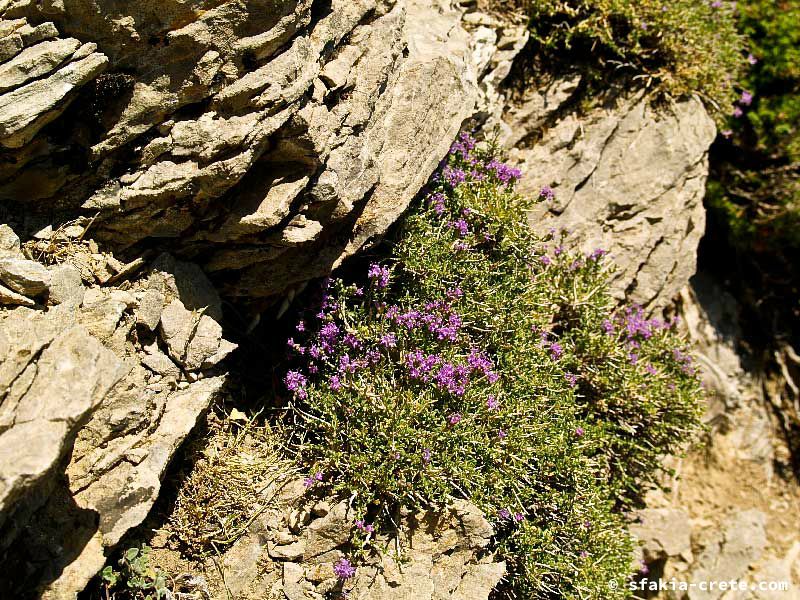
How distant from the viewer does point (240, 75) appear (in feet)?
12.3

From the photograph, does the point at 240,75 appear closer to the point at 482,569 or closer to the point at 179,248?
the point at 179,248

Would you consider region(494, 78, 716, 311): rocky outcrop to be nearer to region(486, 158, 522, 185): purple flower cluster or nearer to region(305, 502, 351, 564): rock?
region(486, 158, 522, 185): purple flower cluster

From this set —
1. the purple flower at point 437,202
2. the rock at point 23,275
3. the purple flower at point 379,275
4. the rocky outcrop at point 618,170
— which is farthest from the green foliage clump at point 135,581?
the rocky outcrop at point 618,170

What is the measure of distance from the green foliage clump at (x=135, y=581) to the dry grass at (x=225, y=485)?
0.30m

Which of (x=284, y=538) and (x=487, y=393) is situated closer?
(x=284, y=538)

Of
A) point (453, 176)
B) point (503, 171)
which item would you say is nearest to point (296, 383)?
point (453, 176)

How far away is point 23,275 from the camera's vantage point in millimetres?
3416

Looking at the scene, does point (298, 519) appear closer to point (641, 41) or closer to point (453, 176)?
point (453, 176)

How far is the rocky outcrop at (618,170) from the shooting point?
6.27 meters

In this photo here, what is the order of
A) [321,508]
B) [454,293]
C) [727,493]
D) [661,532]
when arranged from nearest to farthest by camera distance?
[321,508] → [454,293] → [661,532] → [727,493]

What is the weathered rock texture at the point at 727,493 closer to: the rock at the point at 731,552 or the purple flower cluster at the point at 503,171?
the rock at the point at 731,552

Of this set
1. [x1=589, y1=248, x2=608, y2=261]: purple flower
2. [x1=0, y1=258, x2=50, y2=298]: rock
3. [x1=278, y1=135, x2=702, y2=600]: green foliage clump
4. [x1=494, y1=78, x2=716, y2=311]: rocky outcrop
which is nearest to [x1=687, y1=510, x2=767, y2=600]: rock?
[x1=278, y1=135, x2=702, y2=600]: green foliage clump

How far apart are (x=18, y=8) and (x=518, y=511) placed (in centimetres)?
412

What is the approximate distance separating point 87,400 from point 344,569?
193 centimetres
